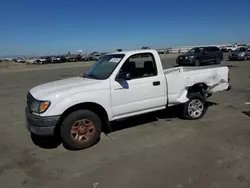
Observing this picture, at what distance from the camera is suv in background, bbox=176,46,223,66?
24.3 metres

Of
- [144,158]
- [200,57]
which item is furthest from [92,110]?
[200,57]

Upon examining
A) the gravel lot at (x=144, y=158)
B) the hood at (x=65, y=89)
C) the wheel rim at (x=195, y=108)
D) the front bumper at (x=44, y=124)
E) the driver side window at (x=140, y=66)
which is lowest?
the gravel lot at (x=144, y=158)

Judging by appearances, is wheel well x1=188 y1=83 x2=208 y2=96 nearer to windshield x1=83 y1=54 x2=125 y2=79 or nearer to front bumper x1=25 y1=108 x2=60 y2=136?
windshield x1=83 y1=54 x2=125 y2=79

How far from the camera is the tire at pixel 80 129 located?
15.7ft

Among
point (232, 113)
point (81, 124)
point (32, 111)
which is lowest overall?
point (232, 113)

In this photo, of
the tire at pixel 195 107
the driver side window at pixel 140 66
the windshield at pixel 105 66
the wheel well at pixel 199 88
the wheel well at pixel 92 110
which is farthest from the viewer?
the wheel well at pixel 199 88

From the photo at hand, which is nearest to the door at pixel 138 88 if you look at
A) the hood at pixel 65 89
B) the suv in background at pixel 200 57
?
the hood at pixel 65 89

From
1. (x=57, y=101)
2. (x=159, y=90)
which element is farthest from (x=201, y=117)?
(x=57, y=101)

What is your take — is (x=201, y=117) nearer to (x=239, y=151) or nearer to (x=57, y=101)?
(x=239, y=151)

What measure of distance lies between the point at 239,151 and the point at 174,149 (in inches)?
44.7

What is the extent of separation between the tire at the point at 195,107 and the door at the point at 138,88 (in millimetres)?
803

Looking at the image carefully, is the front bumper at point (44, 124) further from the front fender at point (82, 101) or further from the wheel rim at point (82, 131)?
the wheel rim at point (82, 131)

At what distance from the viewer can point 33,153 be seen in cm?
493

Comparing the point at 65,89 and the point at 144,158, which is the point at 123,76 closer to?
the point at 65,89
